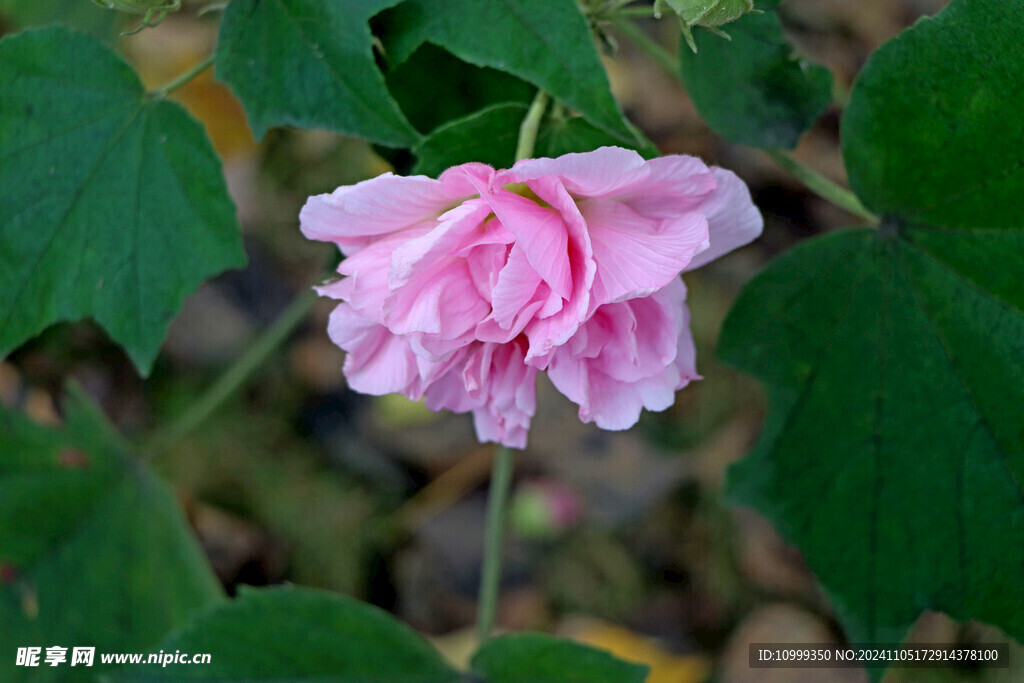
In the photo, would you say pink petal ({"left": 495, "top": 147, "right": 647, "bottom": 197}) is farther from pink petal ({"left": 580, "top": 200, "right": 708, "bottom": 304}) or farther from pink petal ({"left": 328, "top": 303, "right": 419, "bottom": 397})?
pink petal ({"left": 328, "top": 303, "right": 419, "bottom": 397})

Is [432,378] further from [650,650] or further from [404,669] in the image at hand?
[650,650]

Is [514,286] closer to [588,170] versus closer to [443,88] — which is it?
[588,170]

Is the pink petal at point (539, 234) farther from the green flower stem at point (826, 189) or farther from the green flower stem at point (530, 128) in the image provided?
the green flower stem at point (826, 189)

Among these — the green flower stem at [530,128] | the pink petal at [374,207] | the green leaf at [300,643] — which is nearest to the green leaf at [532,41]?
the green flower stem at [530,128]

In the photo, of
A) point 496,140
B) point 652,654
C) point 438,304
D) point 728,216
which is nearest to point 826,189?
point 728,216

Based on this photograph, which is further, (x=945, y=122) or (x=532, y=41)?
(x=945, y=122)

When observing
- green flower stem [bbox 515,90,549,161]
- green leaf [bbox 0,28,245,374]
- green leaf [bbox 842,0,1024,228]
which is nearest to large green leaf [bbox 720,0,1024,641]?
green leaf [bbox 842,0,1024,228]
